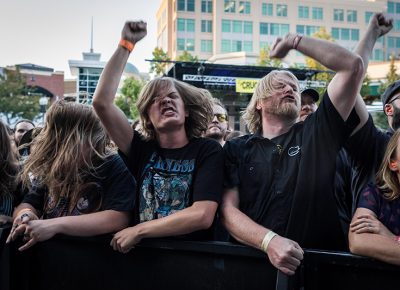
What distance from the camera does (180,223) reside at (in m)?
2.05

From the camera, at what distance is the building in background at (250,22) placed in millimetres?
63000

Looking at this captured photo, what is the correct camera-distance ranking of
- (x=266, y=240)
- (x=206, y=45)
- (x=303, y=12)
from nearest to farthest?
1. (x=266, y=240)
2. (x=206, y=45)
3. (x=303, y=12)

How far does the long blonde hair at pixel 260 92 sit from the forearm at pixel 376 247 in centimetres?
109

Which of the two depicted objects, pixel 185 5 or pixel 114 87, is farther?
pixel 185 5

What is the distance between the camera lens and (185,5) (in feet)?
212

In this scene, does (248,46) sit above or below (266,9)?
below

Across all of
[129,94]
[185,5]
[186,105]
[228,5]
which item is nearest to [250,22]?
[228,5]

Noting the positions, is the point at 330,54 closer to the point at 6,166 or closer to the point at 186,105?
the point at 186,105

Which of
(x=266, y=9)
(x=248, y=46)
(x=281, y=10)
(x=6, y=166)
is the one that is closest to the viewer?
(x=6, y=166)

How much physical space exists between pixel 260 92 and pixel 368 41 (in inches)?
26.6

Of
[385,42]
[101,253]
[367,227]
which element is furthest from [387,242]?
[385,42]

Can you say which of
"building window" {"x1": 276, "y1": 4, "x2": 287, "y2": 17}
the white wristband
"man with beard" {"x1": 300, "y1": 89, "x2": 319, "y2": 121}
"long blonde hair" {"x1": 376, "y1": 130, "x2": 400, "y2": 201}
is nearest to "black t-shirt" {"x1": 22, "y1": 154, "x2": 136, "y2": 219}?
the white wristband

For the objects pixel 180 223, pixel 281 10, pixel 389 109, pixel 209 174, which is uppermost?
pixel 281 10

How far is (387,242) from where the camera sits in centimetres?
170
